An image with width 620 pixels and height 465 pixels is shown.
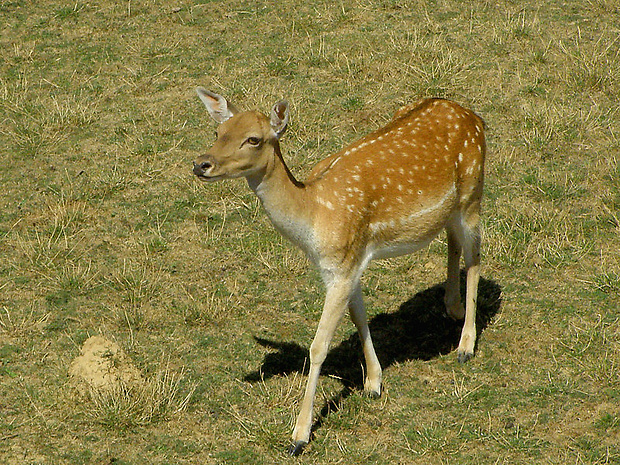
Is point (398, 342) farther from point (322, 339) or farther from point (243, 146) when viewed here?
point (243, 146)

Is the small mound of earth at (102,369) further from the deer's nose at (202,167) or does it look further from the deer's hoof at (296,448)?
the deer's nose at (202,167)

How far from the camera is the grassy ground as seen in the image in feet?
22.5

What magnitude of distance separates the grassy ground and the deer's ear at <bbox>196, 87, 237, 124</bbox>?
2.01 meters

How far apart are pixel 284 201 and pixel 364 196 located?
74 cm

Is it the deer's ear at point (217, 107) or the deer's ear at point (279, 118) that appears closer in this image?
the deer's ear at point (279, 118)

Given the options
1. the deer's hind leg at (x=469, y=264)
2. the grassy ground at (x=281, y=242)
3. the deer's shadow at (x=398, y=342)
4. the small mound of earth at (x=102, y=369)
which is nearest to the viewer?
the grassy ground at (x=281, y=242)

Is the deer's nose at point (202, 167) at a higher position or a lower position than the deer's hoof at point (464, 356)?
higher

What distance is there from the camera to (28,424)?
688 centimetres

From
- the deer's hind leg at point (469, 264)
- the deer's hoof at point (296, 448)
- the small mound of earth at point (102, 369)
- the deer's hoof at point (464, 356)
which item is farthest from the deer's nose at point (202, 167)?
the deer's hoof at point (464, 356)

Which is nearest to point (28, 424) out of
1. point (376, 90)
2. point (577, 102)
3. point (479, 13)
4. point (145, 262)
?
point (145, 262)

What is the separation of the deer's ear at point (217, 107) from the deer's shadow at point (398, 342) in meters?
2.07

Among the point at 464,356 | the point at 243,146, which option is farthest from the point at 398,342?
the point at 243,146

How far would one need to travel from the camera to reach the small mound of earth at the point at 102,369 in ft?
23.3

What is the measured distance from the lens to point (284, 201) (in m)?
6.47
